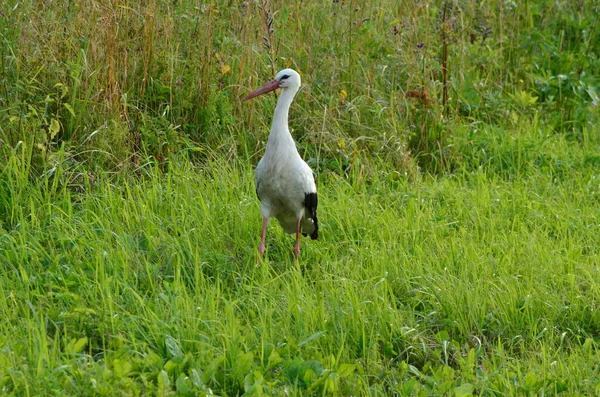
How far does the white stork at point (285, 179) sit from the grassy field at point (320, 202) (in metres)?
0.20

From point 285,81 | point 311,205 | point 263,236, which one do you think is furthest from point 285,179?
point 285,81

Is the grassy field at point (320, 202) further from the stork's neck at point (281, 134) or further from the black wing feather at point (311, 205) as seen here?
the stork's neck at point (281, 134)

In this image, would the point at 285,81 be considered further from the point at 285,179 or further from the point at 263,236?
the point at 263,236

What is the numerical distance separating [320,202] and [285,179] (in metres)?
0.64

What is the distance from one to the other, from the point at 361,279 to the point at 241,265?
2.39 feet

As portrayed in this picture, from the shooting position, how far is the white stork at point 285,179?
560cm

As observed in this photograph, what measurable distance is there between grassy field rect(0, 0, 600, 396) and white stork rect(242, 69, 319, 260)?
20cm

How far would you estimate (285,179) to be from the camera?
5.61 metres

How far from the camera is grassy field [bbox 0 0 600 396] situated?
168 inches

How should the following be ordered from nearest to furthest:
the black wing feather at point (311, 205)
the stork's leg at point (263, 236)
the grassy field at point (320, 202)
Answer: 1. the grassy field at point (320, 202)
2. the stork's leg at point (263, 236)
3. the black wing feather at point (311, 205)

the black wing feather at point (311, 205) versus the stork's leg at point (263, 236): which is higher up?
the black wing feather at point (311, 205)

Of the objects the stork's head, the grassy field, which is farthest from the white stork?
the grassy field

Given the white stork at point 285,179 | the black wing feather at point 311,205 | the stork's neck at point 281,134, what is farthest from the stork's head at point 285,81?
the black wing feather at point 311,205

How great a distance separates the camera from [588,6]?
9.14m
